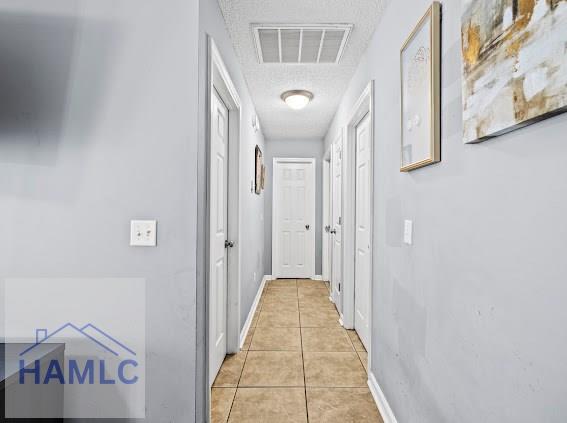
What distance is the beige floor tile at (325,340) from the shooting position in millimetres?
2766

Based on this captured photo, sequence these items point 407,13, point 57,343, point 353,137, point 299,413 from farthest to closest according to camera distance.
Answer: point 353,137 → point 299,413 → point 407,13 → point 57,343

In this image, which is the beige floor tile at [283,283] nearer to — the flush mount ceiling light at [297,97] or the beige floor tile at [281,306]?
the beige floor tile at [281,306]

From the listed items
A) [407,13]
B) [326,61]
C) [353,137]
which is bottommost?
[353,137]

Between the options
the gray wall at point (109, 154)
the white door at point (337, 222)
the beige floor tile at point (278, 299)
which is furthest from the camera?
the beige floor tile at point (278, 299)

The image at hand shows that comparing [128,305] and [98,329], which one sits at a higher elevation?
[128,305]

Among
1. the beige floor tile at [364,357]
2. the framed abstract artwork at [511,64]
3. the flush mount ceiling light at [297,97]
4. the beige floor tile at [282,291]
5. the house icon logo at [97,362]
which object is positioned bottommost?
the beige floor tile at [364,357]

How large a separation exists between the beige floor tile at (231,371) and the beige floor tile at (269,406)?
129 millimetres

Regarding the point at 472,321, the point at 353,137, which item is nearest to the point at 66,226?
the point at 472,321

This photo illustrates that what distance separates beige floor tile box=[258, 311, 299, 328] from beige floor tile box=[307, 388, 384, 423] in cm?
120

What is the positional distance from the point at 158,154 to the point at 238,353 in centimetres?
184

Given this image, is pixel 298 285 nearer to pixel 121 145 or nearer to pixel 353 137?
pixel 353 137

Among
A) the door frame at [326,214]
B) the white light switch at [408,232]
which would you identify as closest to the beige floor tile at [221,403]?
the white light switch at [408,232]

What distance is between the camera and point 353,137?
3227 millimetres

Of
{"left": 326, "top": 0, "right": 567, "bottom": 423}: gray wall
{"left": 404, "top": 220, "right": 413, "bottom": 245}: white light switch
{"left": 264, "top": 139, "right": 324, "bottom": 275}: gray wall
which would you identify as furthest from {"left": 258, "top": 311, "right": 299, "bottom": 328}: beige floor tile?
{"left": 404, "top": 220, "right": 413, "bottom": 245}: white light switch
